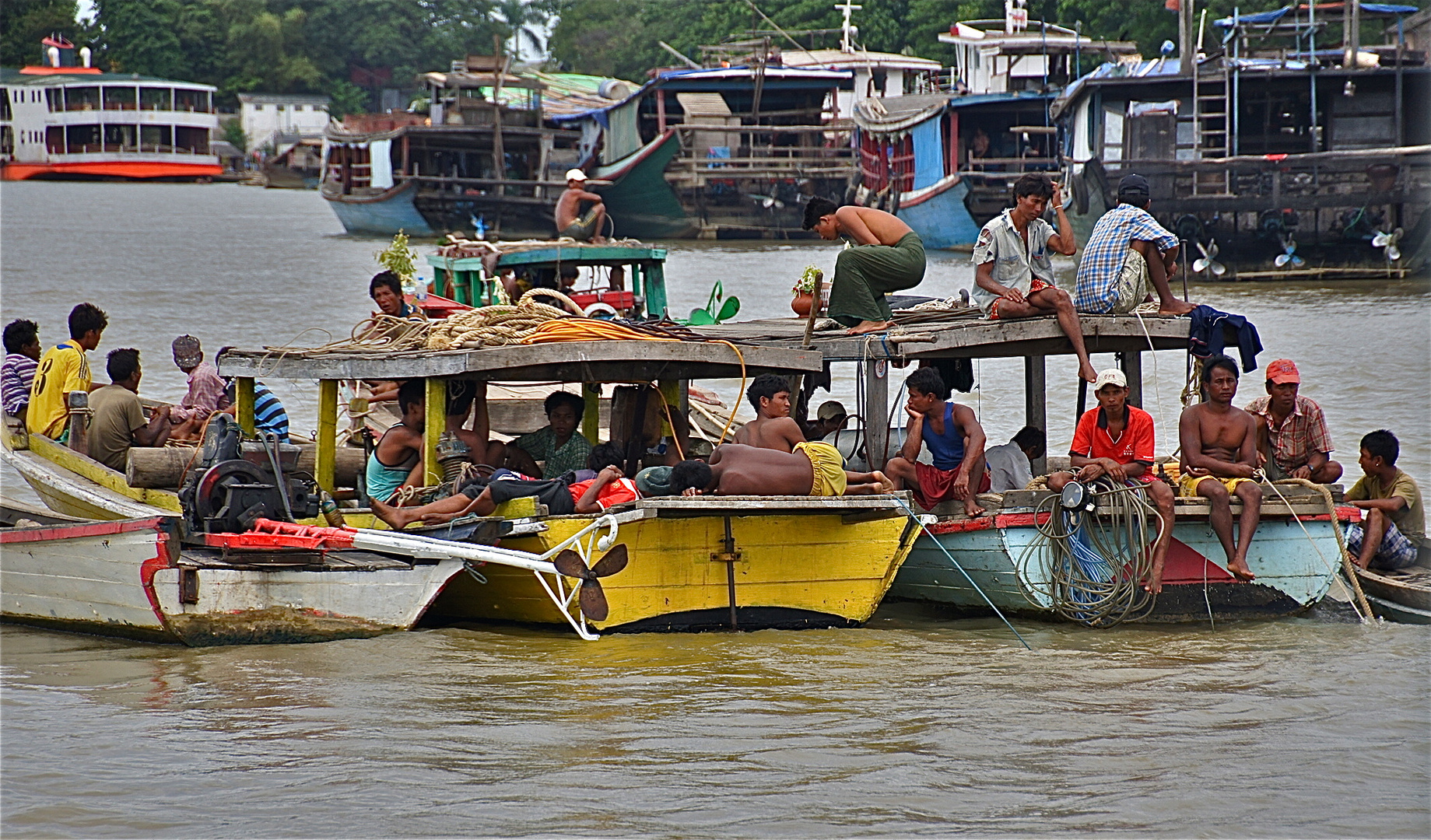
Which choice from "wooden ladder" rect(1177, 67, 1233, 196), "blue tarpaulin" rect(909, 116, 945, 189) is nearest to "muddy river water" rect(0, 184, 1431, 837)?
"wooden ladder" rect(1177, 67, 1233, 196)

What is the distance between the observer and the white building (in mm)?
87250

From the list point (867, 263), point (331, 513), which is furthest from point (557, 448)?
point (867, 263)

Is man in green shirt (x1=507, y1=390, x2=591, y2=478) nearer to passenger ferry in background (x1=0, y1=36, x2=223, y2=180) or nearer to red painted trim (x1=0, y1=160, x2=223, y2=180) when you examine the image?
passenger ferry in background (x1=0, y1=36, x2=223, y2=180)

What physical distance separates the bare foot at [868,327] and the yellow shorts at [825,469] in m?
1.03

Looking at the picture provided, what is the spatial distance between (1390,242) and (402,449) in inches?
821

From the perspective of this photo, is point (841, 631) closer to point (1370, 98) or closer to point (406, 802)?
point (406, 802)

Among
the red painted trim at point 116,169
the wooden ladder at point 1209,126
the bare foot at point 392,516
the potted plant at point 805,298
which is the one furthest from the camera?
the red painted trim at point 116,169

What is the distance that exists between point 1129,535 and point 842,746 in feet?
7.24

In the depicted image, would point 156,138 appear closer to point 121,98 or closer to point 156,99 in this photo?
point 156,99

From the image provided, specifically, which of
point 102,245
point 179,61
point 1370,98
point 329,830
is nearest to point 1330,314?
point 1370,98

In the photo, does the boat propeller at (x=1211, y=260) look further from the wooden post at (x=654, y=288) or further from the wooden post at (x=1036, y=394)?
the wooden post at (x=1036, y=394)

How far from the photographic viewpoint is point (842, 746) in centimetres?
623

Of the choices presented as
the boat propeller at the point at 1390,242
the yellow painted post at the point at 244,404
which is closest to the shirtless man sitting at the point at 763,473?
the yellow painted post at the point at 244,404

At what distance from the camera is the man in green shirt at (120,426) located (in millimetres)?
9617
